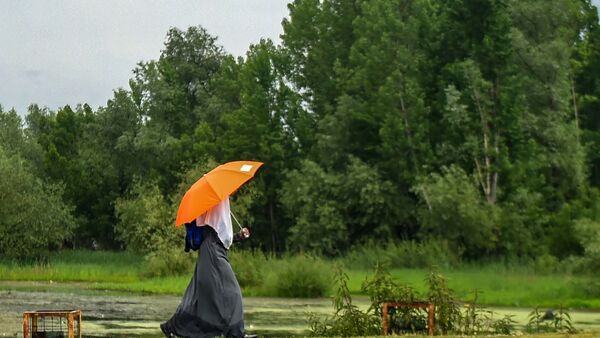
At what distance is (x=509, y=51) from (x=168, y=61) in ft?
111

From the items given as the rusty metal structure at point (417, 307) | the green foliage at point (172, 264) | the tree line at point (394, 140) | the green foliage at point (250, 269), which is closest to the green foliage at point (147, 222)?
the tree line at point (394, 140)

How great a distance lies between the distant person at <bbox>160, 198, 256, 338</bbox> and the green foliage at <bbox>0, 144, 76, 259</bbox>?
45.0 m

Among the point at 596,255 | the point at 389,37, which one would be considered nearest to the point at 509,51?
the point at 389,37

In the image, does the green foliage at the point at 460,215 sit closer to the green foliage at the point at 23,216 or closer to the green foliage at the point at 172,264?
the green foliage at the point at 172,264

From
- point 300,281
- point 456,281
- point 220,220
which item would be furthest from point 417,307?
point 456,281

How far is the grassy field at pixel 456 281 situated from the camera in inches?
1242

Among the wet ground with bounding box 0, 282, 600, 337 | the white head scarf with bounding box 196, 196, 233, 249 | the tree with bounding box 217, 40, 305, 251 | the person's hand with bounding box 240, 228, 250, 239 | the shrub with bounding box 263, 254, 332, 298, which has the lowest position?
the wet ground with bounding box 0, 282, 600, 337

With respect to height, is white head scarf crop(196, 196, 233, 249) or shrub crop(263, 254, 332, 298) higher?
white head scarf crop(196, 196, 233, 249)

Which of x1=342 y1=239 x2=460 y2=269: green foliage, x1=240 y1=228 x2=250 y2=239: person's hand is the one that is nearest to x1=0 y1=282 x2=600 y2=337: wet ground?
x1=240 y1=228 x2=250 y2=239: person's hand

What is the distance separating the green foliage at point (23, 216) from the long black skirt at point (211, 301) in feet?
148

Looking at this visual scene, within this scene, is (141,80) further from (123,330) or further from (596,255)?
(123,330)

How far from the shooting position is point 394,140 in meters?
53.4

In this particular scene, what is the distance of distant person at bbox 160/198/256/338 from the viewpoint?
1400 centimetres

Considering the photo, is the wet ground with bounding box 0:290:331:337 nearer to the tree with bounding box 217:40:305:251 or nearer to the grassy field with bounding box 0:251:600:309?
the grassy field with bounding box 0:251:600:309
